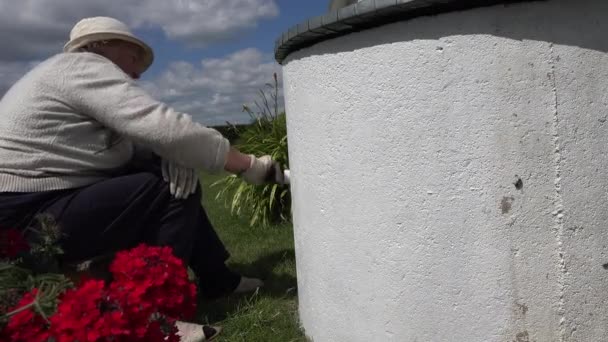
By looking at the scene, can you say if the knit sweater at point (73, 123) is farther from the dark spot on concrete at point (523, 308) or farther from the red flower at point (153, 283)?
the dark spot on concrete at point (523, 308)

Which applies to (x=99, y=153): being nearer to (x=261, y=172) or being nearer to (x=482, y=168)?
(x=261, y=172)

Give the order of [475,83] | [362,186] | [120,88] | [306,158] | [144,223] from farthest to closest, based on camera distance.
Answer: [144,223], [120,88], [306,158], [362,186], [475,83]

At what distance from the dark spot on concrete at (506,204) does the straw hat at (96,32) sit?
1.74 meters

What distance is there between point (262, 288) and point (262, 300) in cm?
24

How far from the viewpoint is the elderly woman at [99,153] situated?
2434 mm

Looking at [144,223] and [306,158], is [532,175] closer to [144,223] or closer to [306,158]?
[306,158]

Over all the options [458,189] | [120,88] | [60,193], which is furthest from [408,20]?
[60,193]

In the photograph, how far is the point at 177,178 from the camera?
2652mm

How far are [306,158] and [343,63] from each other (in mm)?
408

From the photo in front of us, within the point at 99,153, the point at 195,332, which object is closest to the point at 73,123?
the point at 99,153

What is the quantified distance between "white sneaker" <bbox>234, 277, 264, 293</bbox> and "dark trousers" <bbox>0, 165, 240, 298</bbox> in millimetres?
512

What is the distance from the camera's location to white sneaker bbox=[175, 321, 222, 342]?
8.28 feet

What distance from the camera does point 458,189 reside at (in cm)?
180

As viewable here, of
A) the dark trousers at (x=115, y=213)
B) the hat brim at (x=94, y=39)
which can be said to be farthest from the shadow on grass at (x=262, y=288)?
the hat brim at (x=94, y=39)
